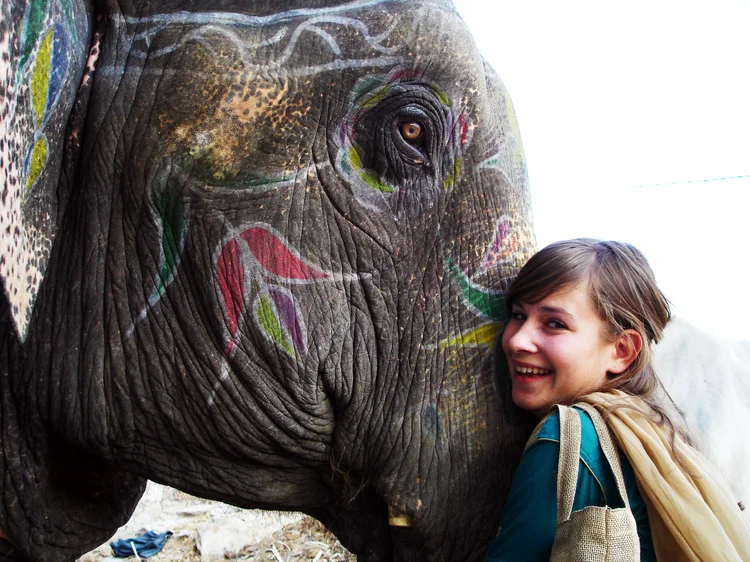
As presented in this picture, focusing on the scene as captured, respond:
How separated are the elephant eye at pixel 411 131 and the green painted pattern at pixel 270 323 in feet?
1.68

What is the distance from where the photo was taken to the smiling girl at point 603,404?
4.67 feet

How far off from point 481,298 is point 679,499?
0.62 meters

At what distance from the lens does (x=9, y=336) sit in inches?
74.4

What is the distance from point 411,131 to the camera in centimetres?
182

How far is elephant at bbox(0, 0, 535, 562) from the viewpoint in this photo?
177 cm

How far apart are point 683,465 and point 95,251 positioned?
1.41 metres

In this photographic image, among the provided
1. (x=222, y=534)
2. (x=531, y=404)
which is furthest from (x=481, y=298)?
(x=222, y=534)

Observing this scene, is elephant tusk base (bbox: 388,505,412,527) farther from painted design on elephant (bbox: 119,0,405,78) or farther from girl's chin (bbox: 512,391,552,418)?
painted design on elephant (bbox: 119,0,405,78)

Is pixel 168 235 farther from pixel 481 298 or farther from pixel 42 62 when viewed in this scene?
pixel 481 298

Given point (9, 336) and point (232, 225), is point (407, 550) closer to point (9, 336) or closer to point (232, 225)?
point (232, 225)

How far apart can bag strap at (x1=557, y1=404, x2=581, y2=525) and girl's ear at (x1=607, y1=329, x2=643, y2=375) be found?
267mm

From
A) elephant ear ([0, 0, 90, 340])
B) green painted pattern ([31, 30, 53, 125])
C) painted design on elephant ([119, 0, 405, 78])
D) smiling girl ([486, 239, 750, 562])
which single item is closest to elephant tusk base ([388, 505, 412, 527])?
smiling girl ([486, 239, 750, 562])

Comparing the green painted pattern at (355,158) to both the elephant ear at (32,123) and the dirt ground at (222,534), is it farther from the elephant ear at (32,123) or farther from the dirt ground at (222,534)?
the dirt ground at (222,534)

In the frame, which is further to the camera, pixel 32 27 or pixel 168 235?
pixel 168 235
